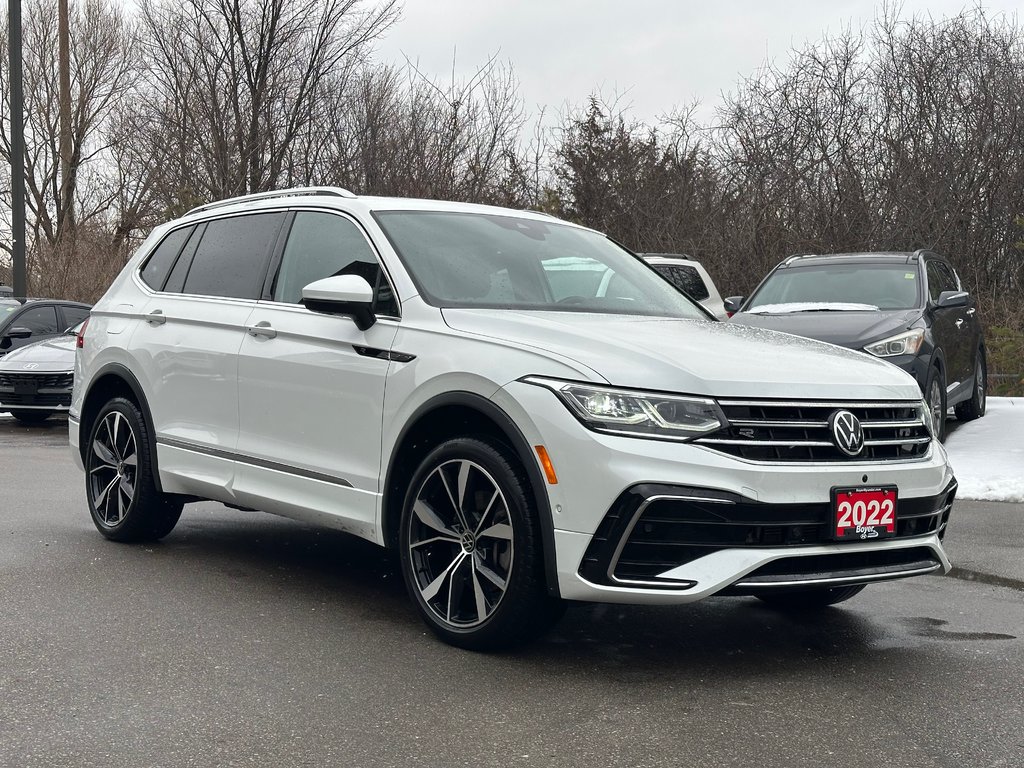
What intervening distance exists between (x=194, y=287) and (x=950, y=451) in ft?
23.8

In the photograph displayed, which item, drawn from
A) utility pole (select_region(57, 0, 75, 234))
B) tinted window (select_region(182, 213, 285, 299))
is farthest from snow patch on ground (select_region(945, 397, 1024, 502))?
utility pole (select_region(57, 0, 75, 234))

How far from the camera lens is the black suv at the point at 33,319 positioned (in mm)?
16609

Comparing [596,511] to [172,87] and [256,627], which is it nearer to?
[256,627]

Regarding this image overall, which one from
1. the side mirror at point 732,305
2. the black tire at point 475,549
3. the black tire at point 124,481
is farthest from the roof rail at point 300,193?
the side mirror at point 732,305

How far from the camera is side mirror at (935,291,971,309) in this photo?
35.6 feet

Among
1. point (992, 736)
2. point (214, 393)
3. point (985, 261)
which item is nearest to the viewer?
point (992, 736)

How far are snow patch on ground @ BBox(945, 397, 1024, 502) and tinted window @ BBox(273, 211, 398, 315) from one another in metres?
5.48

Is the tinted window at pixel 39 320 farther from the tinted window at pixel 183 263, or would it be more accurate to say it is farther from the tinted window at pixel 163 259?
the tinted window at pixel 183 263

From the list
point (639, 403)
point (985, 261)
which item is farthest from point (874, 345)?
point (985, 261)

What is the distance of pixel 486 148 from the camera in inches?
902

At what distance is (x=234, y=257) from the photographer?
21.6 feet

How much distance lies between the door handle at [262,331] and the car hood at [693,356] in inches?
42.8

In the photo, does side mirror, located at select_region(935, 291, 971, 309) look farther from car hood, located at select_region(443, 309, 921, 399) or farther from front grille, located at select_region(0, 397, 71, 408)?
front grille, located at select_region(0, 397, 71, 408)

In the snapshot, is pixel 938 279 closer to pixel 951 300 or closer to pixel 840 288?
pixel 840 288
